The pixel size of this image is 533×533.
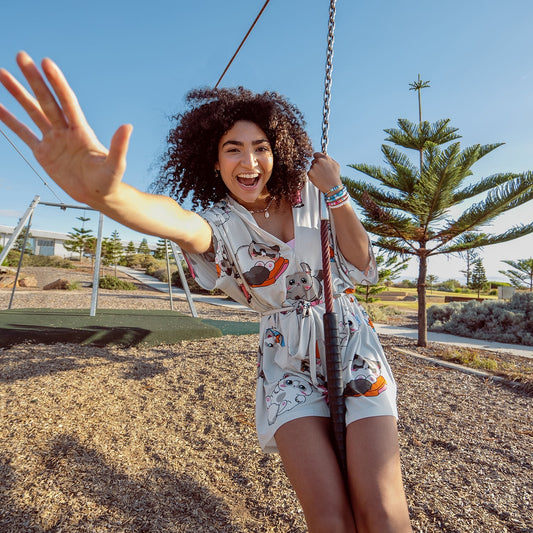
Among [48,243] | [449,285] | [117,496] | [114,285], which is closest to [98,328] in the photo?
[117,496]

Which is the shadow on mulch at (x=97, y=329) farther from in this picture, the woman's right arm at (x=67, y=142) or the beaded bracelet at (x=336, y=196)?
the woman's right arm at (x=67, y=142)

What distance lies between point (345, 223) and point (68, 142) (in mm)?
972

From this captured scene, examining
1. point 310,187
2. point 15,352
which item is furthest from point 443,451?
point 15,352

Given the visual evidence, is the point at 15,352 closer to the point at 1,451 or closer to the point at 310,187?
the point at 1,451

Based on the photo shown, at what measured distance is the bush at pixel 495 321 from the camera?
25.7 feet

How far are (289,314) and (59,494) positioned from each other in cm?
140

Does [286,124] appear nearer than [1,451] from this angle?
Yes

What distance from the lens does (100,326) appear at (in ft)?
16.5

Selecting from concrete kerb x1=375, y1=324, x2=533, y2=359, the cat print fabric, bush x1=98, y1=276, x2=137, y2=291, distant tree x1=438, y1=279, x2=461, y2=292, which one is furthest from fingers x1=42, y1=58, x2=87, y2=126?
distant tree x1=438, y1=279, x2=461, y2=292

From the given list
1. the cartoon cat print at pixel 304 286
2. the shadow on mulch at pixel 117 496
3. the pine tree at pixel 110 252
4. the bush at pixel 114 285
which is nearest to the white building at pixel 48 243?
the pine tree at pixel 110 252

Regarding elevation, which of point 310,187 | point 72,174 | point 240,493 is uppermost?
point 310,187

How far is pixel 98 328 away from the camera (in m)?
4.87

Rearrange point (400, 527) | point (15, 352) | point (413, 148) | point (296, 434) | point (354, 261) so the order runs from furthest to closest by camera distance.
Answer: point (413, 148)
point (15, 352)
point (354, 261)
point (296, 434)
point (400, 527)

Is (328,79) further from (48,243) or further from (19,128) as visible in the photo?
(48,243)
